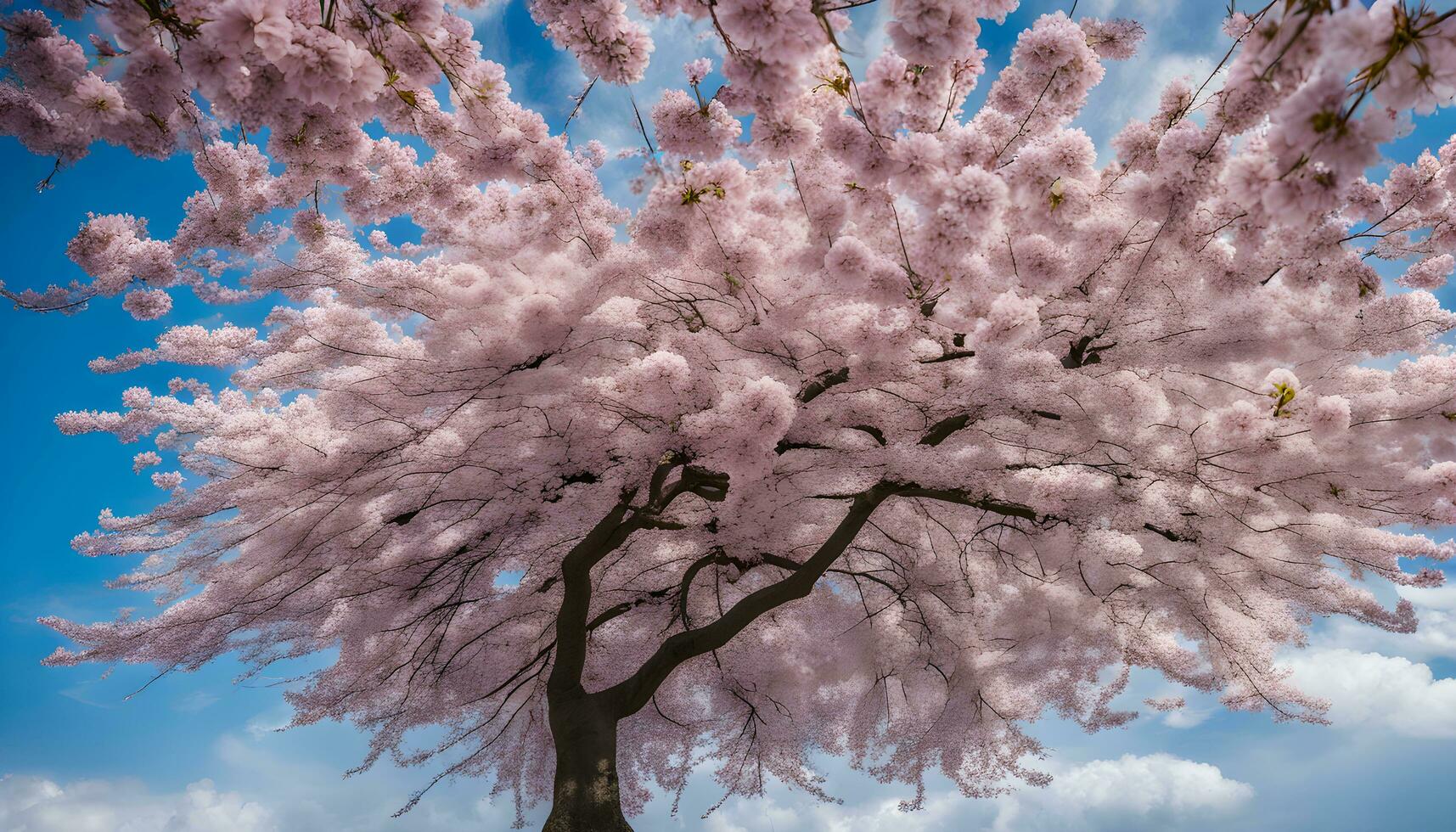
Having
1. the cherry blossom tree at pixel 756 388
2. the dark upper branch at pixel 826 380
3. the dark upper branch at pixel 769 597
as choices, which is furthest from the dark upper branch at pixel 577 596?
the dark upper branch at pixel 826 380

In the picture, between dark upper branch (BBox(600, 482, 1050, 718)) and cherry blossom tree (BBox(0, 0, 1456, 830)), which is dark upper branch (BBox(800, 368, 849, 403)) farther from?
dark upper branch (BBox(600, 482, 1050, 718))

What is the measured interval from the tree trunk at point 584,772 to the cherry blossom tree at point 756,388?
0.03 meters

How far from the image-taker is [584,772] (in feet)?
19.0

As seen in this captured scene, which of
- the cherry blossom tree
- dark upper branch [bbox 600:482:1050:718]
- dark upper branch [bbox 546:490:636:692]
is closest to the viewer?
the cherry blossom tree

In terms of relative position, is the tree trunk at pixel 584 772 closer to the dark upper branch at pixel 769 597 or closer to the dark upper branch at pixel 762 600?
the dark upper branch at pixel 762 600

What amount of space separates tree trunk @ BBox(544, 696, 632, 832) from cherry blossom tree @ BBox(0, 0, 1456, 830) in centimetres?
3

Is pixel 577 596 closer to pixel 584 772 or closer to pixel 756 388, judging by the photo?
pixel 584 772

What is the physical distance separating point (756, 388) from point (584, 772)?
144 inches

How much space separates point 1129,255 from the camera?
5.33 metres

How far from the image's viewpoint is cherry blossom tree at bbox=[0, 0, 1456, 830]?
10.6 ft

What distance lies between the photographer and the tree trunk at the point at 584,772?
558 cm

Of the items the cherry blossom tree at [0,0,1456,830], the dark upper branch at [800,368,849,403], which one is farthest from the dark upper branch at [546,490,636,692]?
the dark upper branch at [800,368,849,403]

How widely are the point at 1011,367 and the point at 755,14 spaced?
3173 millimetres

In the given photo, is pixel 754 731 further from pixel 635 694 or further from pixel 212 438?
pixel 212 438
